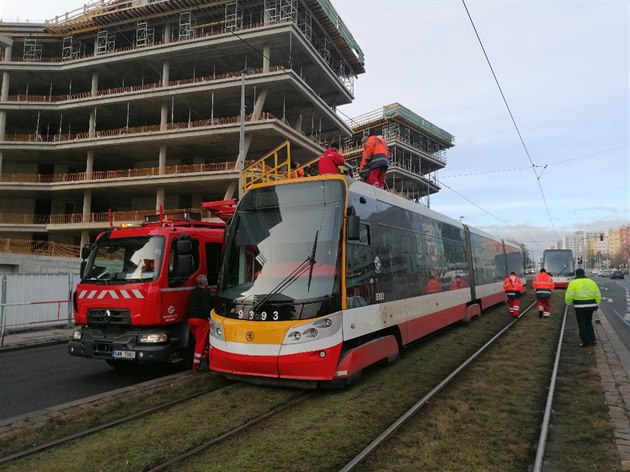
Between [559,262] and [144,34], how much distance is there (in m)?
38.9

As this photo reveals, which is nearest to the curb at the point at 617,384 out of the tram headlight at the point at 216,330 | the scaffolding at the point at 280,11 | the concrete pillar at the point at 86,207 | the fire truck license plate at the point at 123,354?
the tram headlight at the point at 216,330

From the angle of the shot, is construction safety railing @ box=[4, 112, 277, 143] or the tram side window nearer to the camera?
the tram side window

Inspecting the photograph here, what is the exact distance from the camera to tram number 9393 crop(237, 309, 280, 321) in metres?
6.01

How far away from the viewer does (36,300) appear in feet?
47.3

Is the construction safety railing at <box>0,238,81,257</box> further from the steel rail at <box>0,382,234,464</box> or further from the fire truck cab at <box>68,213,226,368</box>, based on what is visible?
the steel rail at <box>0,382,234,464</box>

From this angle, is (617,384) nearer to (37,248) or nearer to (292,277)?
(292,277)

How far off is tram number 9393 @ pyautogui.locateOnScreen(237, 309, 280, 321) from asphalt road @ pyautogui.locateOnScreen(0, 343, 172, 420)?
9.26 ft

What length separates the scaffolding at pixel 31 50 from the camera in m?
40.0

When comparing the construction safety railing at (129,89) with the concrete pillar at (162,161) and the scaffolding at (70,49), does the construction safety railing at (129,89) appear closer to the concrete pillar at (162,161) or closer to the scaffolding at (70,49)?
the scaffolding at (70,49)

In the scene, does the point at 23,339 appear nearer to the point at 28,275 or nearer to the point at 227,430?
the point at 28,275

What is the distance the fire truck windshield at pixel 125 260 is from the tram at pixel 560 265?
3141 centimetres

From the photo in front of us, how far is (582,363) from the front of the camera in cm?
855

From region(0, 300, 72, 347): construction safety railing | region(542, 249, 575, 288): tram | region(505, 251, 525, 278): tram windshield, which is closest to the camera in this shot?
region(0, 300, 72, 347): construction safety railing

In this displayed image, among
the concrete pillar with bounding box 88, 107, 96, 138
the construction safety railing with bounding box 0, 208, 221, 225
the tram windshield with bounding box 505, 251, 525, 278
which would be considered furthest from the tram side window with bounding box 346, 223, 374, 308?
the concrete pillar with bounding box 88, 107, 96, 138
